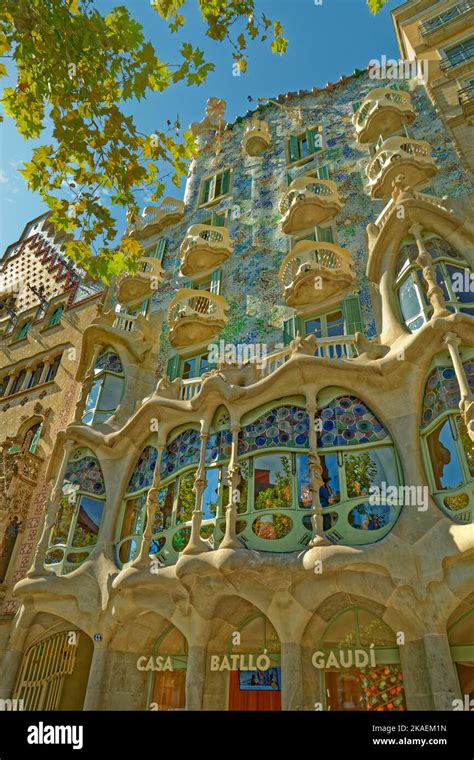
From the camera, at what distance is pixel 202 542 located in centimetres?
915

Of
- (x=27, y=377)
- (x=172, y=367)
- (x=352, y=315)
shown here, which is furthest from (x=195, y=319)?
(x=27, y=377)

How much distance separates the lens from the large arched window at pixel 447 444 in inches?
314

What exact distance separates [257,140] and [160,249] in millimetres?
5962

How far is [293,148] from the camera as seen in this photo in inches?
733

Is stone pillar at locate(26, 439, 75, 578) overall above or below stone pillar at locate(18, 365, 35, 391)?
below

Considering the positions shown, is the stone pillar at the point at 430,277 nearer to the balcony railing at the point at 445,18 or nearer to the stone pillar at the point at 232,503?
the stone pillar at the point at 232,503

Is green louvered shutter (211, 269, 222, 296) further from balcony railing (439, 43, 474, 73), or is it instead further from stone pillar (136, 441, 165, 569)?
balcony railing (439, 43, 474, 73)

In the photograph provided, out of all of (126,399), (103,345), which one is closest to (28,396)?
(103,345)

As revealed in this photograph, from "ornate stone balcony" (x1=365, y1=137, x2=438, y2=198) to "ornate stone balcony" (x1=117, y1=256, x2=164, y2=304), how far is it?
7987mm

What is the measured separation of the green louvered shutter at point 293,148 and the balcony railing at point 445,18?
17.5ft

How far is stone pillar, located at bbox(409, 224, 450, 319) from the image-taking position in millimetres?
9352

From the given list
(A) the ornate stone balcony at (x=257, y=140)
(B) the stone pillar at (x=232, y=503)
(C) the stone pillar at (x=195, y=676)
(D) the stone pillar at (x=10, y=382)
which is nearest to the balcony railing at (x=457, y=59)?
(A) the ornate stone balcony at (x=257, y=140)

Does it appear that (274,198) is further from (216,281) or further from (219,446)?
(219,446)

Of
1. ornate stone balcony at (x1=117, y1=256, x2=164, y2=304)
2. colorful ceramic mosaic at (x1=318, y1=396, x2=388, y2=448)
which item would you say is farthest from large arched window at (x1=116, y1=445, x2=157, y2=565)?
ornate stone balcony at (x1=117, y1=256, x2=164, y2=304)
